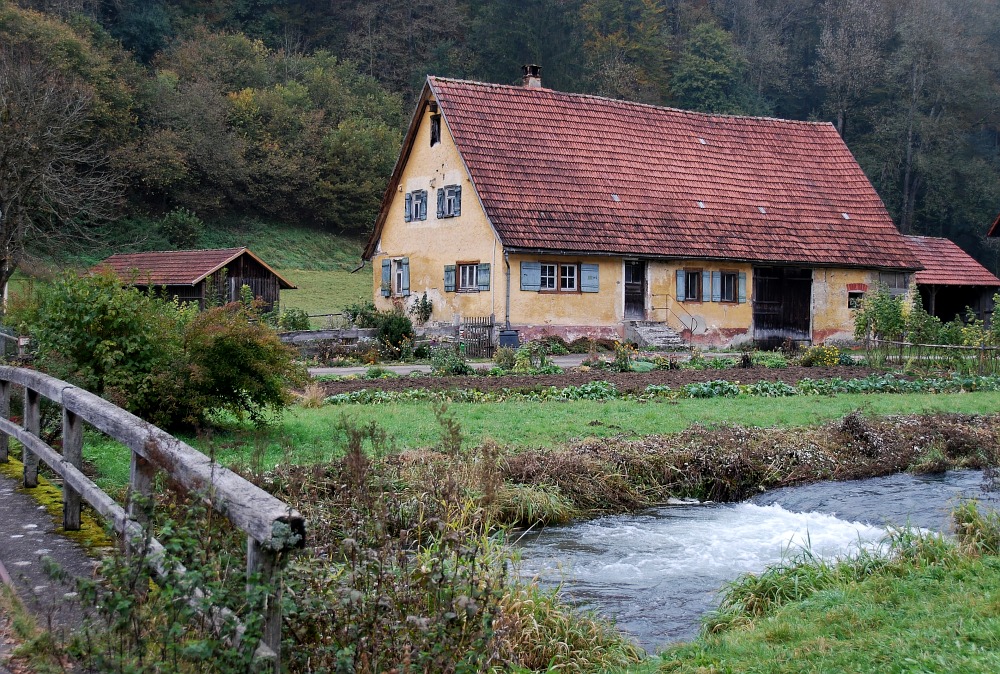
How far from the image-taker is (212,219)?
55.0 meters

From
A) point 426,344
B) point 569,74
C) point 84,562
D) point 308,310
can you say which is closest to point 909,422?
point 84,562

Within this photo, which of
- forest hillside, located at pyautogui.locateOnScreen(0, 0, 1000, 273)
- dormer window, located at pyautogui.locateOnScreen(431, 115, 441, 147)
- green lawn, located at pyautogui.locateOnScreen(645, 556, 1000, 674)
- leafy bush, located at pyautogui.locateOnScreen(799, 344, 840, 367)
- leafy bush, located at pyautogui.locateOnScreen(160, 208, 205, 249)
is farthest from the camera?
forest hillside, located at pyautogui.locateOnScreen(0, 0, 1000, 273)

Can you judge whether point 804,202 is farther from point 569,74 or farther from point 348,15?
point 348,15

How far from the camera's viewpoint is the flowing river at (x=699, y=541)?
26.2 ft

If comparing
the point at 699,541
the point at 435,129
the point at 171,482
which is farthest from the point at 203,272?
the point at 171,482

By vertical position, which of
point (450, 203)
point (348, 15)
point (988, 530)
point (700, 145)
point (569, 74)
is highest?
point (348, 15)

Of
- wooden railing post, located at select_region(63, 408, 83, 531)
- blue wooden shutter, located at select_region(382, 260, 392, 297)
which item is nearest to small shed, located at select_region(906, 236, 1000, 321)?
blue wooden shutter, located at select_region(382, 260, 392, 297)

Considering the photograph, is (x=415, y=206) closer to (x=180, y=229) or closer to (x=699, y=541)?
(x=180, y=229)

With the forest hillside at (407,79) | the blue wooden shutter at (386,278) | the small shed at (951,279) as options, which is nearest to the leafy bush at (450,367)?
the blue wooden shutter at (386,278)

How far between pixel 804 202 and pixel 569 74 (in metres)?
31.3

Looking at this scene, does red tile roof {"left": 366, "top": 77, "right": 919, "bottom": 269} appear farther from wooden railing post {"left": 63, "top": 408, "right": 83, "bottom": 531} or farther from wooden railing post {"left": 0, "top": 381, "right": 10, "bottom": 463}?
wooden railing post {"left": 63, "top": 408, "right": 83, "bottom": 531}

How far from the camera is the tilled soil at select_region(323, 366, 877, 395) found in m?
18.5

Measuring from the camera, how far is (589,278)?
30.4 m

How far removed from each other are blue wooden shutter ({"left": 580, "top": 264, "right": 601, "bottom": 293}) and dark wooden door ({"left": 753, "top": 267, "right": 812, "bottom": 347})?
6.29 meters
